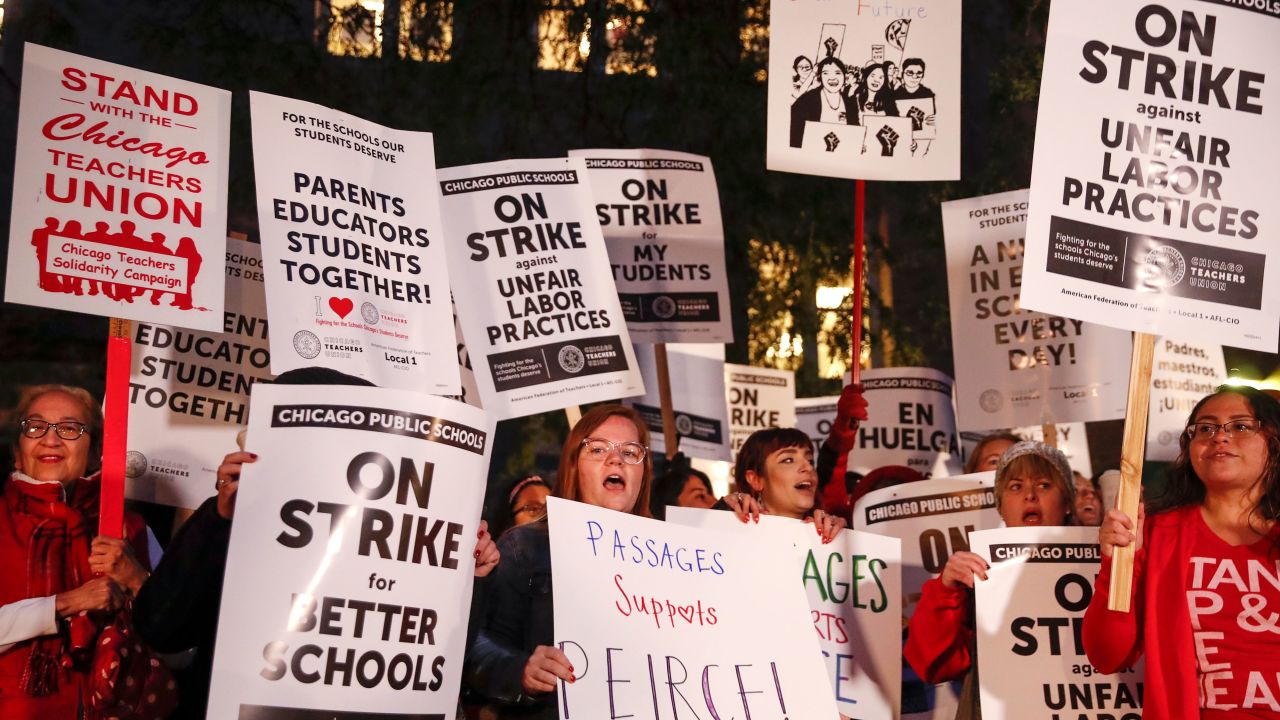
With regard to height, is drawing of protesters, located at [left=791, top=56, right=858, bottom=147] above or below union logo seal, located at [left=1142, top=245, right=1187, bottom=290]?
above

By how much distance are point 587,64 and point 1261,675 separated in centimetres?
860

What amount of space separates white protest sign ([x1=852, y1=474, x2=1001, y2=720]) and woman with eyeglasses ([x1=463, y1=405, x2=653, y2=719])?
1311 mm

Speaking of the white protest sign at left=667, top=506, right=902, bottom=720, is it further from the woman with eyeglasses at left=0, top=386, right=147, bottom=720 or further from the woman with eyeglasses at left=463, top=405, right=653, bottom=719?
the woman with eyeglasses at left=0, top=386, right=147, bottom=720

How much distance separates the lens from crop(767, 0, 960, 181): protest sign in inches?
245

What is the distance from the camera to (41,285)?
441cm

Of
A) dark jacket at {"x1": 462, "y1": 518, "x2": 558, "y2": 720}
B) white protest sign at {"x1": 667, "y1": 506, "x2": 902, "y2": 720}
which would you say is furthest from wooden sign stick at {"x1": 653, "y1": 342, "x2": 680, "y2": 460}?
dark jacket at {"x1": 462, "y1": 518, "x2": 558, "y2": 720}

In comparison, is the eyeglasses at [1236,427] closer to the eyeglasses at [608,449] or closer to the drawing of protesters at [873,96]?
the eyeglasses at [608,449]

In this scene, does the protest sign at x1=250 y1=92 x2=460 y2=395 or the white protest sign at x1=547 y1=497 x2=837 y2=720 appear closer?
the white protest sign at x1=547 y1=497 x2=837 y2=720

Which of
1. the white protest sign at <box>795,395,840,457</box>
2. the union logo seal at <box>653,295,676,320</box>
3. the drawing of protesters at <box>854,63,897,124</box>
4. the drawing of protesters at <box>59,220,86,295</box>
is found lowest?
the drawing of protesters at <box>59,220,86,295</box>

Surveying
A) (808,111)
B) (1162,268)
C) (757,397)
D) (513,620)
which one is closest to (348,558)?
(513,620)

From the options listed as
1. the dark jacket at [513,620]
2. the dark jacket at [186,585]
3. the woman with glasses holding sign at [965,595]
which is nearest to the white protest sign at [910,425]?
the woman with glasses holding sign at [965,595]

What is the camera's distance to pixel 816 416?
10711mm

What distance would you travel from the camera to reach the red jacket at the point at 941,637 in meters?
4.77

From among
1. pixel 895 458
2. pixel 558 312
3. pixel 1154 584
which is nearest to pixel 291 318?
pixel 558 312
